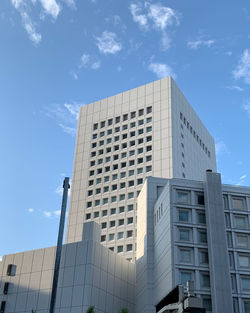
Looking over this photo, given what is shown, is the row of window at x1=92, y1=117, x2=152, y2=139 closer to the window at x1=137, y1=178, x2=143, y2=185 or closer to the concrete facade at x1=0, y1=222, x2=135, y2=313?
the window at x1=137, y1=178, x2=143, y2=185

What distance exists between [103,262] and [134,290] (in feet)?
32.3

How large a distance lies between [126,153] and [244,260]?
46194 millimetres

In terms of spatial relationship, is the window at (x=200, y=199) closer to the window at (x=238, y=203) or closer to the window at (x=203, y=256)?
the window at (x=238, y=203)

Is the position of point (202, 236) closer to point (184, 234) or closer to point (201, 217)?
point (184, 234)

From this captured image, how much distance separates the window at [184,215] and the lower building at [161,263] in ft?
0.49

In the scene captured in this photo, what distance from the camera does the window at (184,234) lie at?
194 feet

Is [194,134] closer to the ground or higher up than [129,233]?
higher up

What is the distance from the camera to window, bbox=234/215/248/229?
200 feet

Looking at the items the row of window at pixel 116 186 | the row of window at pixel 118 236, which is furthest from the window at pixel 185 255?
the row of window at pixel 116 186

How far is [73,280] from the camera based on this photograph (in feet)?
204

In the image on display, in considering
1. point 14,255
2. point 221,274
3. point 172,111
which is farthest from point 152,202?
point 172,111

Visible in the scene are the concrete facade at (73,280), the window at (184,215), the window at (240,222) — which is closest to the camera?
the window at (184,215)

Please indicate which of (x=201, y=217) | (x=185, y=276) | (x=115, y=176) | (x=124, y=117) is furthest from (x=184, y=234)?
(x=124, y=117)

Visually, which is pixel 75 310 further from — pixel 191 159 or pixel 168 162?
pixel 191 159
